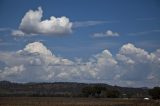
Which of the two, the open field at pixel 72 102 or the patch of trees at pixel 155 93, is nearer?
the open field at pixel 72 102

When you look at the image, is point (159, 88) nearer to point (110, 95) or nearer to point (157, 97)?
point (157, 97)

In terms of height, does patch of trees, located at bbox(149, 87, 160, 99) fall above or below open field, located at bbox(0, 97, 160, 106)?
above

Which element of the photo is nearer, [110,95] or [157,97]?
[157,97]

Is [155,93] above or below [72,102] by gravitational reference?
above

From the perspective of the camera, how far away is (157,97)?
580 ft

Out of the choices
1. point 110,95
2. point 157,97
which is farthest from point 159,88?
point 110,95

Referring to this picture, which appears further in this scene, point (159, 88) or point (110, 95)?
point (110, 95)

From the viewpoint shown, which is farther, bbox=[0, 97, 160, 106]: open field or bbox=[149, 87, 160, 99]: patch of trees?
bbox=[149, 87, 160, 99]: patch of trees

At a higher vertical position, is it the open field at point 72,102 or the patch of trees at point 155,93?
the patch of trees at point 155,93

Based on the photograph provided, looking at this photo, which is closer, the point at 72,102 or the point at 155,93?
the point at 72,102

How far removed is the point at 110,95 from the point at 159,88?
27.8 metres

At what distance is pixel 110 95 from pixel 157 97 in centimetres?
2917

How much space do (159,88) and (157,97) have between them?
17.8ft
